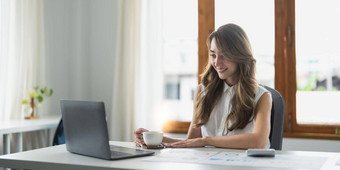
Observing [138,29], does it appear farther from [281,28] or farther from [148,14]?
[281,28]

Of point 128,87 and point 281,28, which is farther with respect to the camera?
point 128,87

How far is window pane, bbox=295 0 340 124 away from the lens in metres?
3.52

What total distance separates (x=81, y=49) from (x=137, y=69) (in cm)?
75

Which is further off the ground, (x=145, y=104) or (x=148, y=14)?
(x=148, y=14)

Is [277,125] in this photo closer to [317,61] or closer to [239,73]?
[239,73]

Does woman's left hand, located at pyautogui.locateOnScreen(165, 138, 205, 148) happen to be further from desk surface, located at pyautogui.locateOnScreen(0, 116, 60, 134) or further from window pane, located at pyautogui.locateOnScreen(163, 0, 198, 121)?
window pane, located at pyautogui.locateOnScreen(163, 0, 198, 121)

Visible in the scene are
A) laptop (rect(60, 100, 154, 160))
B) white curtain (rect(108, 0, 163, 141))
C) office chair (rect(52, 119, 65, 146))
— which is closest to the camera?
laptop (rect(60, 100, 154, 160))

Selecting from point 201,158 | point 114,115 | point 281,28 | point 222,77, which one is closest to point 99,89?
point 114,115

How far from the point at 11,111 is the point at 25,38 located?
0.66m

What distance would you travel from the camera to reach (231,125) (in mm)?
2154

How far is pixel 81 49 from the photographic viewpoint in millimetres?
4473

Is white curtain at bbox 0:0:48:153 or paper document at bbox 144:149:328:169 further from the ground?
white curtain at bbox 0:0:48:153

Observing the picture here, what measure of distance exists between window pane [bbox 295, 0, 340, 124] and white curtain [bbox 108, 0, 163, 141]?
1.23m

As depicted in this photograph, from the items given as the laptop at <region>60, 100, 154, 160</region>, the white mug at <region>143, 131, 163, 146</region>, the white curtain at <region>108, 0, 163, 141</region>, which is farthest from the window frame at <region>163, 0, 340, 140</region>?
the laptop at <region>60, 100, 154, 160</region>
